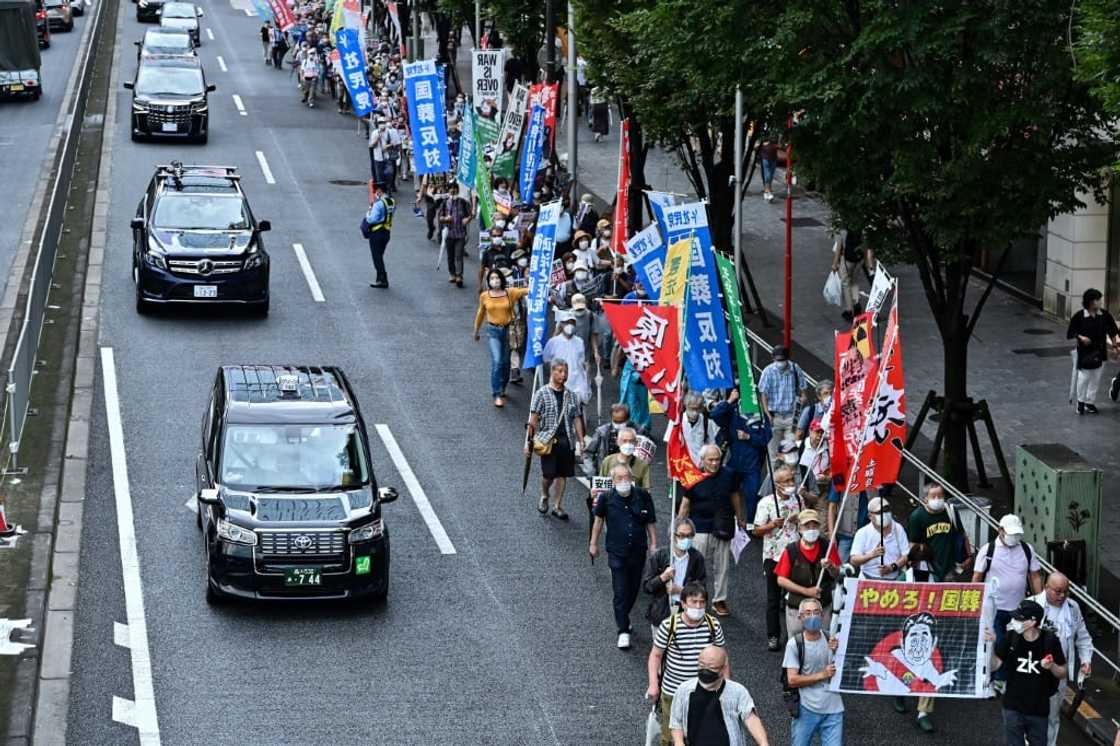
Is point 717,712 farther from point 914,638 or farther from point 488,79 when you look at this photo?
point 488,79

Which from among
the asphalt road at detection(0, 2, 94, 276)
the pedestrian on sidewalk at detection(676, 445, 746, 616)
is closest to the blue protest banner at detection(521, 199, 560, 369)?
the pedestrian on sidewalk at detection(676, 445, 746, 616)

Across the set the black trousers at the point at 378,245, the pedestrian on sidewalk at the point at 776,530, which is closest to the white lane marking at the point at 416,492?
the pedestrian on sidewalk at the point at 776,530

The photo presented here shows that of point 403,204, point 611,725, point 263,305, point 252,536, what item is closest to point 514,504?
point 252,536

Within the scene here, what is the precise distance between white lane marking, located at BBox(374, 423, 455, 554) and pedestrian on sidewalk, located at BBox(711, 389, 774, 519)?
3.00 metres

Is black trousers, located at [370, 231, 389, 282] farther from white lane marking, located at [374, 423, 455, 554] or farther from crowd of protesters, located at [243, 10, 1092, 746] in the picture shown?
white lane marking, located at [374, 423, 455, 554]

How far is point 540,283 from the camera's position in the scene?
75.8ft

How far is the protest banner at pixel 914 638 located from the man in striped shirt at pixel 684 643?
4.98ft

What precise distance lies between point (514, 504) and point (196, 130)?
26371mm

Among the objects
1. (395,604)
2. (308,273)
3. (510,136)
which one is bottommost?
(395,604)

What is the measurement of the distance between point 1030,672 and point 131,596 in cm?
821

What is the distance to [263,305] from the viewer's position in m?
28.2

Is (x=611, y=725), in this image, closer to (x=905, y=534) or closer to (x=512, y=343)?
(x=905, y=534)

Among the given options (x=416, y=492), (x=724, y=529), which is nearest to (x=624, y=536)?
(x=724, y=529)

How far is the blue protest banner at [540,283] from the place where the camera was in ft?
73.5
